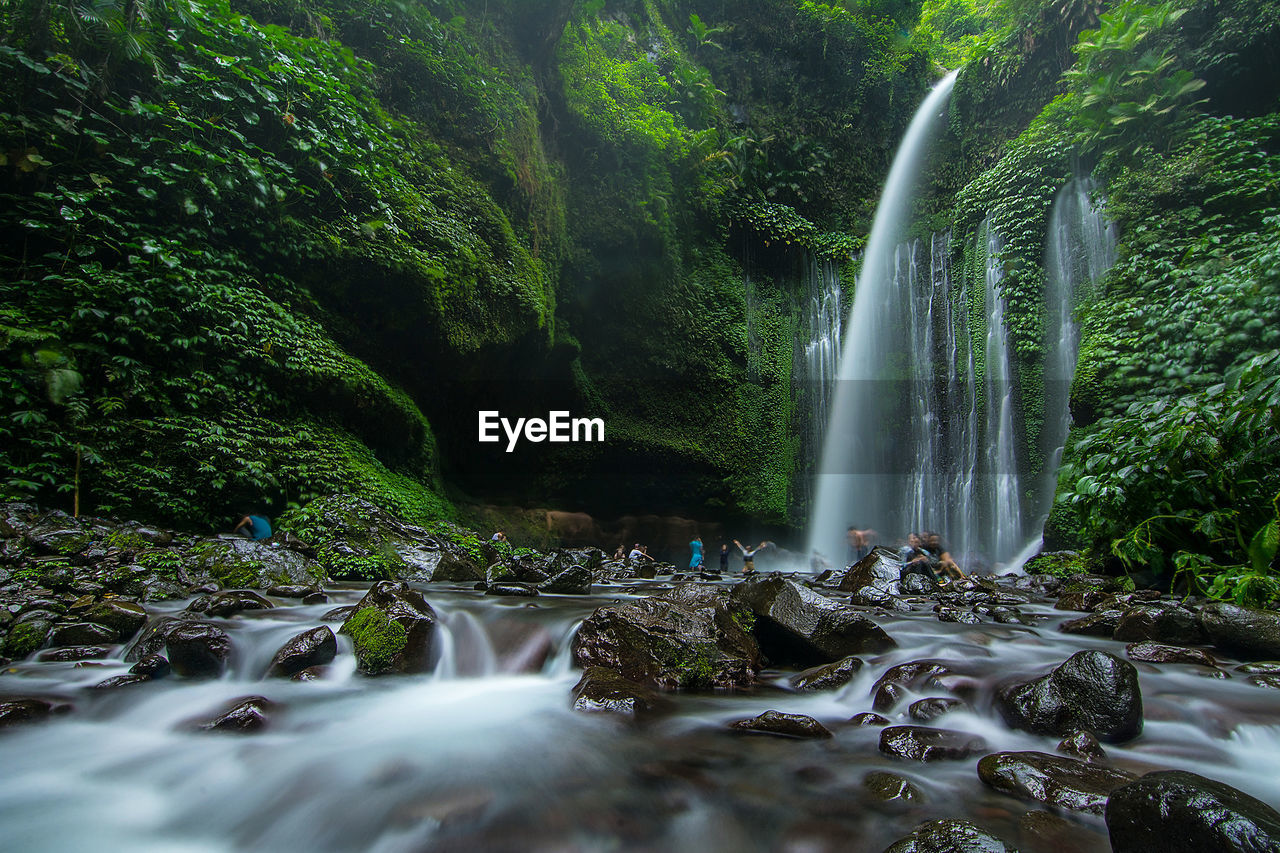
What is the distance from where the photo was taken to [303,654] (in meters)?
3.75

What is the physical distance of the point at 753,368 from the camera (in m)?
16.8

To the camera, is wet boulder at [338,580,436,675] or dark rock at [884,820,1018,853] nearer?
dark rock at [884,820,1018,853]

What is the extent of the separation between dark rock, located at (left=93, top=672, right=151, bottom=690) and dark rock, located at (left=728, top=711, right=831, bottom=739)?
11.4ft

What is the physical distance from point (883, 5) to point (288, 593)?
25097 millimetres

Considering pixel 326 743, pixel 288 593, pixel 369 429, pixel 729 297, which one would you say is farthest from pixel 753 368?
pixel 326 743

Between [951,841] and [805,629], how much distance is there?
98.0 inches

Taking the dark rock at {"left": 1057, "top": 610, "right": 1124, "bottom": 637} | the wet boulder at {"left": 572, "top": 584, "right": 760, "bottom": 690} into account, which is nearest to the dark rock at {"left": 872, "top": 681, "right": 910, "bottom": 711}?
the wet boulder at {"left": 572, "top": 584, "right": 760, "bottom": 690}

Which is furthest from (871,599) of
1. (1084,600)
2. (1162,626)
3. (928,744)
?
(928,744)

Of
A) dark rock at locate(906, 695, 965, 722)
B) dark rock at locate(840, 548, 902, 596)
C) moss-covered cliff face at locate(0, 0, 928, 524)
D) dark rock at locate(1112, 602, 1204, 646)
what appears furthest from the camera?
dark rock at locate(840, 548, 902, 596)

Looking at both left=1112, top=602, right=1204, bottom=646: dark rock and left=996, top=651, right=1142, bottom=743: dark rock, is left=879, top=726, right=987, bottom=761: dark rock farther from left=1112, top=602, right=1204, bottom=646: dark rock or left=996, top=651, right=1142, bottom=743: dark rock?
left=1112, top=602, right=1204, bottom=646: dark rock

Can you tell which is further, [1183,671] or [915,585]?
[915,585]

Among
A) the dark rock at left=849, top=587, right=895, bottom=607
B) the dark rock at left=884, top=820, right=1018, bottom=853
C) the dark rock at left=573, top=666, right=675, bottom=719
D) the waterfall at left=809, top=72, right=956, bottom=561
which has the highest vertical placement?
the waterfall at left=809, top=72, right=956, bottom=561

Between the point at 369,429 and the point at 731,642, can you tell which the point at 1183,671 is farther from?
the point at 369,429

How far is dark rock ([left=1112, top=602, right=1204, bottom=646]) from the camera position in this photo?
3977mm
